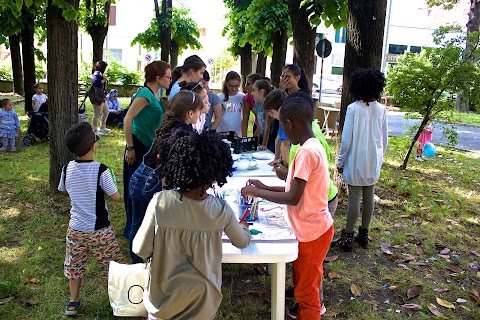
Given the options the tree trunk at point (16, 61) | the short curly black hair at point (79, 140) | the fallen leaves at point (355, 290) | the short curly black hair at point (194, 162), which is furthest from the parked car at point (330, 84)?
the short curly black hair at point (194, 162)

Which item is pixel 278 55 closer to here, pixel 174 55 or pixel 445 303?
pixel 174 55

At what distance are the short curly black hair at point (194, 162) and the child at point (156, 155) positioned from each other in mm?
737

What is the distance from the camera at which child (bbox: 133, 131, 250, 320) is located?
6.82 ft

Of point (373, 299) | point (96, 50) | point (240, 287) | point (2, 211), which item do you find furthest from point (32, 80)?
point (373, 299)

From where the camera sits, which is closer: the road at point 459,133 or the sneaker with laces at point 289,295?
the sneaker with laces at point 289,295

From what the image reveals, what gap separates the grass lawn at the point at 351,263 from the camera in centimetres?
343

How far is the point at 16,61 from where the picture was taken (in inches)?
620

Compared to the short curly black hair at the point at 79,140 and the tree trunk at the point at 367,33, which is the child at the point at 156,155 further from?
the tree trunk at the point at 367,33

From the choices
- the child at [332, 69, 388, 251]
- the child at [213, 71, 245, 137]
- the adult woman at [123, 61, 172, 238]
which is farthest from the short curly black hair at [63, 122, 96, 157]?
the child at [213, 71, 245, 137]

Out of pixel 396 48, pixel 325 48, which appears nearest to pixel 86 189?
pixel 325 48

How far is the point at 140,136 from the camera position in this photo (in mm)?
3977

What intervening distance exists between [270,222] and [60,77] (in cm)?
377

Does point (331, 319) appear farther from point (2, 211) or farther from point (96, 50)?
point (96, 50)

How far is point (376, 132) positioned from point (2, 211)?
4335 millimetres
